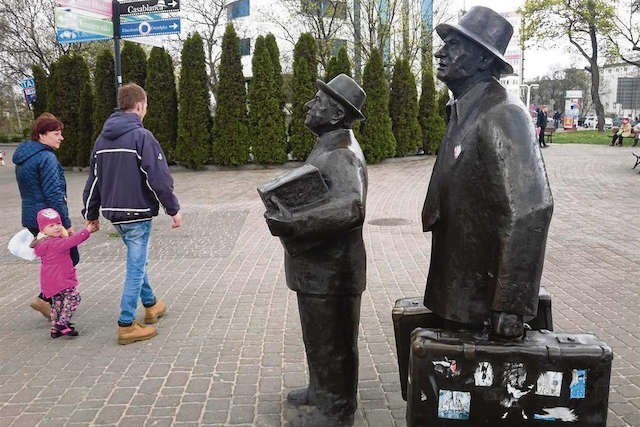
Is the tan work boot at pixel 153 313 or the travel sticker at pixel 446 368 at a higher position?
the travel sticker at pixel 446 368

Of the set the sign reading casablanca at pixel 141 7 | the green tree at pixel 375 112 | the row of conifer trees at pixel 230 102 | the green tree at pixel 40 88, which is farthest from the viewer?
the green tree at pixel 40 88

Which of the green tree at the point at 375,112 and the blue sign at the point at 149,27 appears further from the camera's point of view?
the green tree at the point at 375,112

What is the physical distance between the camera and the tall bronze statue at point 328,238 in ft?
8.34

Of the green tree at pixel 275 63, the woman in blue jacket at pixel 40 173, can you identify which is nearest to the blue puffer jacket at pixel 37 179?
the woman in blue jacket at pixel 40 173

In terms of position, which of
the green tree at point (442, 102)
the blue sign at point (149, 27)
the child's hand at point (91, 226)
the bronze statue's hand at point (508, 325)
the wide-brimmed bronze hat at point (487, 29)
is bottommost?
the child's hand at point (91, 226)

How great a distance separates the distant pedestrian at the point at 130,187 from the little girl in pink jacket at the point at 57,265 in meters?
0.26

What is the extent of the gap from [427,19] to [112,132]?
24.7 m

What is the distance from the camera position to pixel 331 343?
2.93 meters

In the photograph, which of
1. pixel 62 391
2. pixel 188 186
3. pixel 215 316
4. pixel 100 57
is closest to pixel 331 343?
pixel 62 391

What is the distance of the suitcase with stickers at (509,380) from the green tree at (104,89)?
18411mm

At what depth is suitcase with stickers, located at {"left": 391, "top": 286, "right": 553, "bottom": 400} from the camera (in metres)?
2.63

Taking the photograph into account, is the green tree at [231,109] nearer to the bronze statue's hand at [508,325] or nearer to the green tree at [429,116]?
the green tree at [429,116]

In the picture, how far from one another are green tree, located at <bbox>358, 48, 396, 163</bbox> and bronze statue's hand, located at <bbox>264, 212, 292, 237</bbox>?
15.9 m

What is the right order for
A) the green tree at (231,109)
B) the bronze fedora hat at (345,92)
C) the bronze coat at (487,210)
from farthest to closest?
the green tree at (231,109) < the bronze fedora hat at (345,92) < the bronze coat at (487,210)
